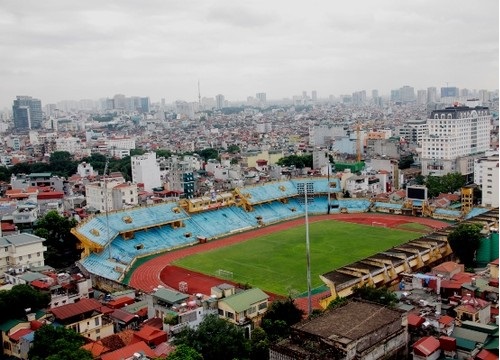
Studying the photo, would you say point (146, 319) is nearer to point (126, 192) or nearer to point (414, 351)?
point (414, 351)

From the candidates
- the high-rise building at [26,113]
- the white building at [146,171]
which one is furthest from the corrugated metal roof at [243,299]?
the high-rise building at [26,113]

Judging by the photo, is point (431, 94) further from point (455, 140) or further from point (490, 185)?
point (490, 185)

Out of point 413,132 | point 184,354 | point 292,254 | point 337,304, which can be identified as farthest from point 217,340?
point 413,132

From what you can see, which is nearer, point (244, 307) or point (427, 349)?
point (427, 349)

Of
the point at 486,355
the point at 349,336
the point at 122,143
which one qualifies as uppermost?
the point at 122,143

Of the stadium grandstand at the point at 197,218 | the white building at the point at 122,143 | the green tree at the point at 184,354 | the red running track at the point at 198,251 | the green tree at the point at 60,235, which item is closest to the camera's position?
the green tree at the point at 184,354

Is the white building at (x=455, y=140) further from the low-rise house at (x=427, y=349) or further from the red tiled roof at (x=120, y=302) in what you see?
the low-rise house at (x=427, y=349)

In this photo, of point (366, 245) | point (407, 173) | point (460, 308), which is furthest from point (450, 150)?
point (460, 308)
